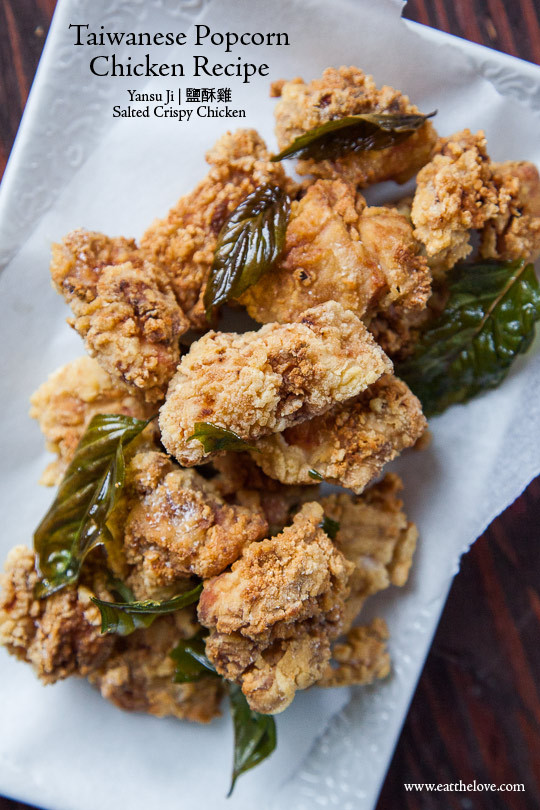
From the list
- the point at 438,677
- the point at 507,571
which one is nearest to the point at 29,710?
the point at 438,677

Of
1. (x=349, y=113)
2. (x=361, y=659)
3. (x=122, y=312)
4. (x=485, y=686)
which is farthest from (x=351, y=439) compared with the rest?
(x=485, y=686)

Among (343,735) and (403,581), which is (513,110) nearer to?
(403,581)

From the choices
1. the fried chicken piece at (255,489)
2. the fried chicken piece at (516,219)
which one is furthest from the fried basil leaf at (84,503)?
the fried chicken piece at (516,219)

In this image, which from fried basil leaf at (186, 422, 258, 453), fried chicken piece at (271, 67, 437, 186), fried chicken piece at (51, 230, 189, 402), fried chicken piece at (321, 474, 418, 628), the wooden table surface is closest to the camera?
fried basil leaf at (186, 422, 258, 453)

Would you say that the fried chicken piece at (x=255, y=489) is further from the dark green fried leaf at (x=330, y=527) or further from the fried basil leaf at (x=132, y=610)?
the fried basil leaf at (x=132, y=610)

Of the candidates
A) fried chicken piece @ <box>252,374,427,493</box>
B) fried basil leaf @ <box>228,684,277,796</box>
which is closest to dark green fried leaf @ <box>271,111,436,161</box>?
fried chicken piece @ <box>252,374,427,493</box>

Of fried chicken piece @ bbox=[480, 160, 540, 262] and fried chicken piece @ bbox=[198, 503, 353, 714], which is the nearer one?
fried chicken piece @ bbox=[198, 503, 353, 714]

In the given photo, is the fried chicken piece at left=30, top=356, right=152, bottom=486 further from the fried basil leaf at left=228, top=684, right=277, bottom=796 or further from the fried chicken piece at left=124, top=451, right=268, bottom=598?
the fried basil leaf at left=228, top=684, right=277, bottom=796
